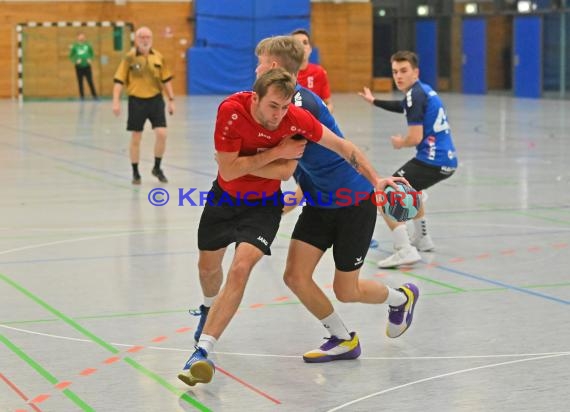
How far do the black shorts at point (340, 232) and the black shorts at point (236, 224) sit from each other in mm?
213

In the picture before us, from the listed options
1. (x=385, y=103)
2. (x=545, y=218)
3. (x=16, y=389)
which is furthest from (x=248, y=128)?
(x=545, y=218)

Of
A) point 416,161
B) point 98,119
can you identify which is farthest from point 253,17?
point 416,161

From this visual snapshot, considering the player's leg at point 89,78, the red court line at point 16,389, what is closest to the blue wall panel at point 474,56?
the player's leg at point 89,78

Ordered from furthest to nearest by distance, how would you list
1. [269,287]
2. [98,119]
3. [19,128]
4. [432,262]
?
[98,119] < [19,128] < [432,262] < [269,287]

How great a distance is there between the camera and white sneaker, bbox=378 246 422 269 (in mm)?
9286

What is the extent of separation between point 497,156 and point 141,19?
942 inches

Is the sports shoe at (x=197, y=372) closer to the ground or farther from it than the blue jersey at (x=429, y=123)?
closer to the ground

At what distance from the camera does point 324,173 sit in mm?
6410

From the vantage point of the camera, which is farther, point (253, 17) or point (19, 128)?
point (253, 17)

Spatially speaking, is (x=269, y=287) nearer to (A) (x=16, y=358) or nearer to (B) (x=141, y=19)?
(A) (x=16, y=358)

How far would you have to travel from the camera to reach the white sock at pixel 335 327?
21.3 ft

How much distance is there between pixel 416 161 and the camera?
9914 mm

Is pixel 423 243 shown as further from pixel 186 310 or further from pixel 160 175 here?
pixel 160 175

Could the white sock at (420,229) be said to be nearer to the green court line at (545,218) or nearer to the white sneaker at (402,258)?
the white sneaker at (402,258)
